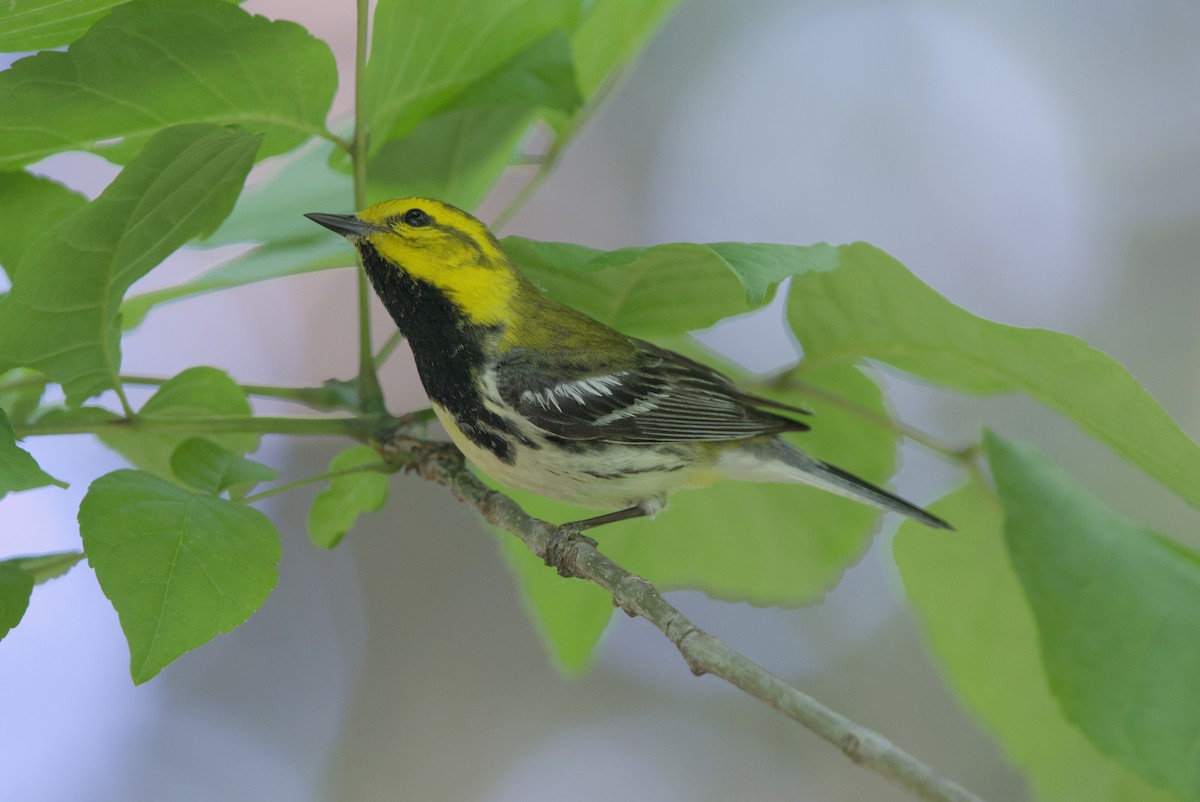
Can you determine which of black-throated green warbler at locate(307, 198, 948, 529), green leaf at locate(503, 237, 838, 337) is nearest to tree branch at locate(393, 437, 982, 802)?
black-throated green warbler at locate(307, 198, 948, 529)

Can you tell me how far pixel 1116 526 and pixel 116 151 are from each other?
1077 millimetres

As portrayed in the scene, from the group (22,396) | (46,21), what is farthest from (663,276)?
(22,396)

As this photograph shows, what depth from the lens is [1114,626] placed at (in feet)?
3.44

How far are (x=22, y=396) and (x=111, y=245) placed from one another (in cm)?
35

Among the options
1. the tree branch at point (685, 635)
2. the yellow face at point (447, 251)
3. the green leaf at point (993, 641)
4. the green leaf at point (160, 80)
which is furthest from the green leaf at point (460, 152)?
the green leaf at point (993, 641)

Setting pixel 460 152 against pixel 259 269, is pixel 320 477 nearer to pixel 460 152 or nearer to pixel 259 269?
pixel 259 269

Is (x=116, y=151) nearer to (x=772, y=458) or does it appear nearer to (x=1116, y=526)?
(x=772, y=458)

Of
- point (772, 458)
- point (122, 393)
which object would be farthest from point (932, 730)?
point (122, 393)

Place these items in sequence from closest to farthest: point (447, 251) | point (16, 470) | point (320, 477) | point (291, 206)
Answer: point (16, 470), point (320, 477), point (291, 206), point (447, 251)

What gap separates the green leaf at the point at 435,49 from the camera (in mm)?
1090

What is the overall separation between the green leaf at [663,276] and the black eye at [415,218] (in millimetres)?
305

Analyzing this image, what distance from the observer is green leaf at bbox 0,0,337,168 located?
0.95 m

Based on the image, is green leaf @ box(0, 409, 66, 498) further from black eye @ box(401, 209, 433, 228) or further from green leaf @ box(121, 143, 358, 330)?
black eye @ box(401, 209, 433, 228)

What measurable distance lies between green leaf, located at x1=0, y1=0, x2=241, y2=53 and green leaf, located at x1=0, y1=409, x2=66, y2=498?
0.33m
